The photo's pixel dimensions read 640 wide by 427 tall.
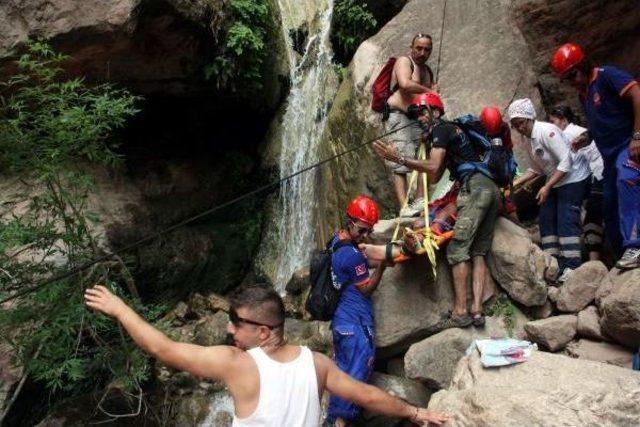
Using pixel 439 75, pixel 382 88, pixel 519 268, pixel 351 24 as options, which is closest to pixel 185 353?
pixel 519 268

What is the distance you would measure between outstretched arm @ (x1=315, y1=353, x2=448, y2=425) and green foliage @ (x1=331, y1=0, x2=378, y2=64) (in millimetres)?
8795

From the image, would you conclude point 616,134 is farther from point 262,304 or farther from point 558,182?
point 262,304

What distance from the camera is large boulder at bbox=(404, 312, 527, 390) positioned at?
4.55 meters

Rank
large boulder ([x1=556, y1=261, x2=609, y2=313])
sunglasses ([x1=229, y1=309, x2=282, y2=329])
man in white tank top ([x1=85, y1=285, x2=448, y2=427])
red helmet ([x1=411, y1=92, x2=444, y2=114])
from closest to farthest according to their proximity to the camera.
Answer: man in white tank top ([x1=85, y1=285, x2=448, y2=427]) → sunglasses ([x1=229, y1=309, x2=282, y2=329]) → large boulder ([x1=556, y1=261, x2=609, y2=313]) → red helmet ([x1=411, y1=92, x2=444, y2=114])

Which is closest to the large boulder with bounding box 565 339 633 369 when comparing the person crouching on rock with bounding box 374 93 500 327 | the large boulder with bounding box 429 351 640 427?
the person crouching on rock with bounding box 374 93 500 327

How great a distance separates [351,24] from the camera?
35.0 feet

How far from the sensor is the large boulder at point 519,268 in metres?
4.90

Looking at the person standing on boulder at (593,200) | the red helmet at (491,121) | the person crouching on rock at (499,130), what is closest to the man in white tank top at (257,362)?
the person crouching on rock at (499,130)

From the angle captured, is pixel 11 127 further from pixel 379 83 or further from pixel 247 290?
pixel 379 83

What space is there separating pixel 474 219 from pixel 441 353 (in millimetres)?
1179

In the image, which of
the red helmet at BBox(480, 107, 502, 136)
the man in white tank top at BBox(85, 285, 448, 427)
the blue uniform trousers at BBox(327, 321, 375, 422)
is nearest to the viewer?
the man in white tank top at BBox(85, 285, 448, 427)

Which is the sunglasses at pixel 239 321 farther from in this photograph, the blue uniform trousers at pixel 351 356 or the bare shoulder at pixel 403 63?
the bare shoulder at pixel 403 63

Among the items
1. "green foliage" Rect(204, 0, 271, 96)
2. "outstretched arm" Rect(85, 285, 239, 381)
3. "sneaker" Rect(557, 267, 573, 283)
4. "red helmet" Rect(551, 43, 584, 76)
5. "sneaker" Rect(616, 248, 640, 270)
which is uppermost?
"green foliage" Rect(204, 0, 271, 96)

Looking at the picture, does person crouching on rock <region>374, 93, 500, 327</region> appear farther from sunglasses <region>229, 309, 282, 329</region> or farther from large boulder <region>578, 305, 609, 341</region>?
sunglasses <region>229, 309, 282, 329</region>
